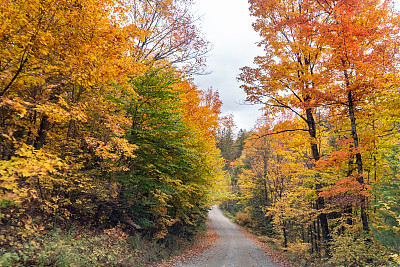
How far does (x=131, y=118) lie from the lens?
29.3ft

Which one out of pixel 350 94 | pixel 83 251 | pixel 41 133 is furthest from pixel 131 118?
pixel 350 94

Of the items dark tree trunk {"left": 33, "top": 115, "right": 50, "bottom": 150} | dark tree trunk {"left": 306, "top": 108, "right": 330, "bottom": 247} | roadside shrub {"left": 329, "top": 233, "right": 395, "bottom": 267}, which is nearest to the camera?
roadside shrub {"left": 329, "top": 233, "right": 395, "bottom": 267}

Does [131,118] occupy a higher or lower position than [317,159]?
higher

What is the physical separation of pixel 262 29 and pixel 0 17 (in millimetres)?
9992

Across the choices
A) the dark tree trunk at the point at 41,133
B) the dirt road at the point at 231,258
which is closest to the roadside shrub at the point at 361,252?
the dirt road at the point at 231,258

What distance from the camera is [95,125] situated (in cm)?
794

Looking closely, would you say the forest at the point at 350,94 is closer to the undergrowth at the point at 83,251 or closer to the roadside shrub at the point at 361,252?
the roadside shrub at the point at 361,252

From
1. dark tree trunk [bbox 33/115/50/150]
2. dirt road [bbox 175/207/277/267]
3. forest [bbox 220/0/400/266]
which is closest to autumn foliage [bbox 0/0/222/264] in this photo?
dark tree trunk [bbox 33/115/50/150]

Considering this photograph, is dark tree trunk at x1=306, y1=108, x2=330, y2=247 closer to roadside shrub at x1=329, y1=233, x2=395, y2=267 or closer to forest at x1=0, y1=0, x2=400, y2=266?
forest at x1=0, y1=0, x2=400, y2=266

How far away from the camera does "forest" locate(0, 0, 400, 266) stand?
471 centimetres

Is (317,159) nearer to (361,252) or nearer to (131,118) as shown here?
(361,252)

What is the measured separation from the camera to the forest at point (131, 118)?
471 cm

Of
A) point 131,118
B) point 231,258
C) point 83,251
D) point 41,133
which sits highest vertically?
point 131,118

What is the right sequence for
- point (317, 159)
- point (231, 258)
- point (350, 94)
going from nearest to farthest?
point (350, 94) → point (317, 159) → point (231, 258)
